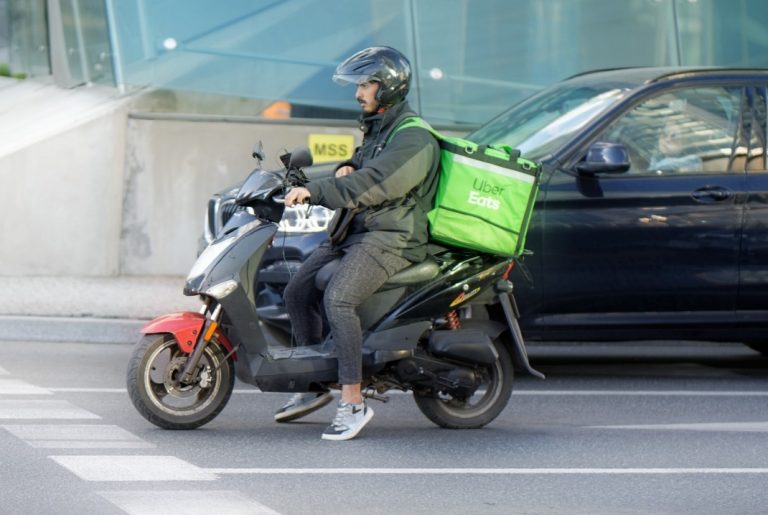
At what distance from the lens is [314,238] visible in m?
9.73

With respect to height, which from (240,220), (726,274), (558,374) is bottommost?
(558,374)

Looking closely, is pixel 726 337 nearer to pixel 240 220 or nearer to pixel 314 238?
pixel 314 238

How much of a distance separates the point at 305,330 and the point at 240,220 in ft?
2.02

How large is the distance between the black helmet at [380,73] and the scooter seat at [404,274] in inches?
31.0

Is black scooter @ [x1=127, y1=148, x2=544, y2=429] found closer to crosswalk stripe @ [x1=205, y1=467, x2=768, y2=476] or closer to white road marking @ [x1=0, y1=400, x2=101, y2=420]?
white road marking @ [x1=0, y1=400, x2=101, y2=420]

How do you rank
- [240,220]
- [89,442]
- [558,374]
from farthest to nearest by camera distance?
1. [558,374]
2. [240,220]
3. [89,442]

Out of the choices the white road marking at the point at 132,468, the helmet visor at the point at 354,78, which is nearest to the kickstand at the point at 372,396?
the white road marking at the point at 132,468

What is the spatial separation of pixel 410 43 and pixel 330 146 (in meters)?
1.26

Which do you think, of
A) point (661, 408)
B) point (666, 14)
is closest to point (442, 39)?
point (666, 14)

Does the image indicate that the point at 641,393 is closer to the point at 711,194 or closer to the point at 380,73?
the point at 711,194

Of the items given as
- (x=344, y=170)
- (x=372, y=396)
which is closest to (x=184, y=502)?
(x=372, y=396)

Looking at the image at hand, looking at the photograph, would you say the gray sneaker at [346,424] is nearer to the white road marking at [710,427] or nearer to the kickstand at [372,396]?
the kickstand at [372,396]

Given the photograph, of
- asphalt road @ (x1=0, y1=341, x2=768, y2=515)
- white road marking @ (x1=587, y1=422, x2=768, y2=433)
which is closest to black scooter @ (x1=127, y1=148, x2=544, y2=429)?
asphalt road @ (x1=0, y1=341, x2=768, y2=515)

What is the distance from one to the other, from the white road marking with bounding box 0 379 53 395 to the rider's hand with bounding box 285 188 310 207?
7.32 ft
